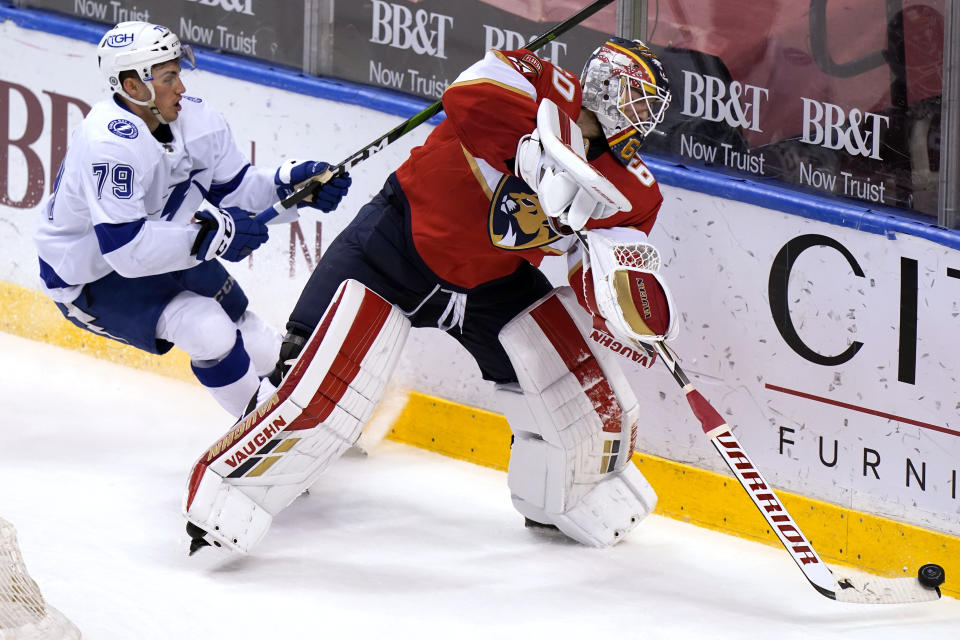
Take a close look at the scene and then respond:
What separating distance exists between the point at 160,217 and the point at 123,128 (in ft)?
1.05

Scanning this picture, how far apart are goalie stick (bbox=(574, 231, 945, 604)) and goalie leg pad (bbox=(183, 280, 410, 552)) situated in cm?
55

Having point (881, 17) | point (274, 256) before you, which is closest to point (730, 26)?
point (881, 17)

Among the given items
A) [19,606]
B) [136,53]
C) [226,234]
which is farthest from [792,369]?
[19,606]

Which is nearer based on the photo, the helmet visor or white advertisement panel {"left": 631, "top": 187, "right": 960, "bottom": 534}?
the helmet visor

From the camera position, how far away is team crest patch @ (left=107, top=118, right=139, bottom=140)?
386cm

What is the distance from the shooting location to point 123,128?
387 centimetres

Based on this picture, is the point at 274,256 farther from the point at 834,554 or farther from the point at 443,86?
the point at 834,554

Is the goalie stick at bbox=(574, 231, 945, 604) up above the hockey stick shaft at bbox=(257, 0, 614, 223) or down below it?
below

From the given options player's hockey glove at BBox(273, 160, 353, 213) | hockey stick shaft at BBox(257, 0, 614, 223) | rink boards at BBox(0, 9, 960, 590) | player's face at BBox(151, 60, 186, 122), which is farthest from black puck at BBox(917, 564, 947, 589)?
player's face at BBox(151, 60, 186, 122)

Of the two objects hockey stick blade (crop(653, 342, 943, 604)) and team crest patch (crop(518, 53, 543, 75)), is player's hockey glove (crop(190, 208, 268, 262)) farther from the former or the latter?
hockey stick blade (crop(653, 342, 943, 604))

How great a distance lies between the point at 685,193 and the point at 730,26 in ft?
1.38

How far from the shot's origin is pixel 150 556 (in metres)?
3.76

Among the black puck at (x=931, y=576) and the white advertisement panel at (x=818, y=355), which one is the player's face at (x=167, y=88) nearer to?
the white advertisement panel at (x=818, y=355)

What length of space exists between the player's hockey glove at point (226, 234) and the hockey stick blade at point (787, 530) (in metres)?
1.06
